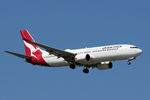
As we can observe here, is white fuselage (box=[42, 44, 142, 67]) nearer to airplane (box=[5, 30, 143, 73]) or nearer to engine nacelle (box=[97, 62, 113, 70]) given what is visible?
airplane (box=[5, 30, 143, 73])

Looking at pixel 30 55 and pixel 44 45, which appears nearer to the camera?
pixel 44 45

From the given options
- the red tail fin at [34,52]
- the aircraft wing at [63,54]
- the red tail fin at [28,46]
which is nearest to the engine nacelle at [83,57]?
the aircraft wing at [63,54]

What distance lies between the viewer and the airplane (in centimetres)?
7325

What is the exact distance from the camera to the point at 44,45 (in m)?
72.8

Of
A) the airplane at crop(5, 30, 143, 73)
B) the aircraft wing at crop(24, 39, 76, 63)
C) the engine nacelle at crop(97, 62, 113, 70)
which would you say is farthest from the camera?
the engine nacelle at crop(97, 62, 113, 70)

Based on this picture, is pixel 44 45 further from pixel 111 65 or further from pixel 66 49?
pixel 111 65

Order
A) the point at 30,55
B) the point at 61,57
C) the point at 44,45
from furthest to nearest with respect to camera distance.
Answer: the point at 30,55
the point at 61,57
the point at 44,45

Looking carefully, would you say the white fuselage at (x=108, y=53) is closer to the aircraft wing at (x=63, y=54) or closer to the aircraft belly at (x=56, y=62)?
the aircraft wing at (x=63, y=54)

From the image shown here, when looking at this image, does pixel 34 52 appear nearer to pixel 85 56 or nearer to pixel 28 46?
pixel 28 46

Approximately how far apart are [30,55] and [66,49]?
8.86 meters

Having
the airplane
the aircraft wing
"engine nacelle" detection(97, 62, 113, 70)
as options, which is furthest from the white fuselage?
"engine nacelle" detection(97, 62, 113, 70)

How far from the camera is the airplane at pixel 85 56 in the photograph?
240 ft

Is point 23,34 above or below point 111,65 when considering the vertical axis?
above

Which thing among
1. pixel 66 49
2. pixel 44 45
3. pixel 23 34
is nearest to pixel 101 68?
pixel 66 49
